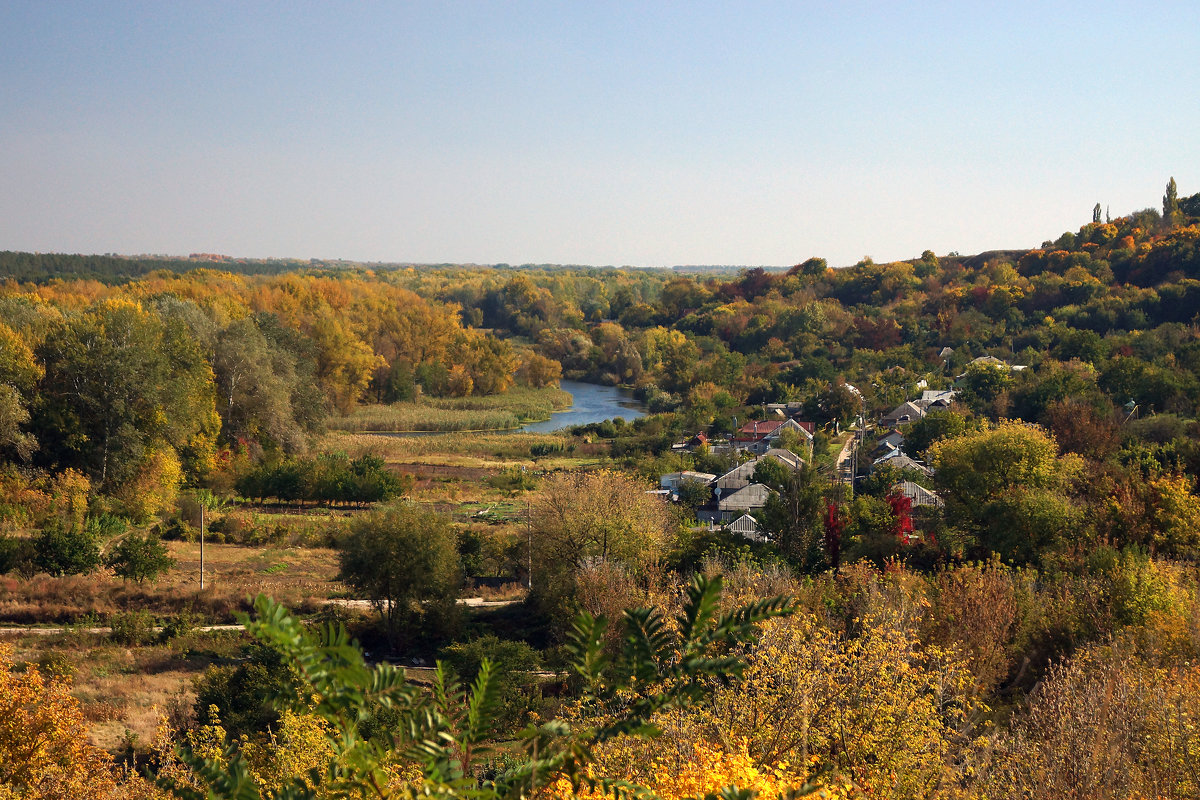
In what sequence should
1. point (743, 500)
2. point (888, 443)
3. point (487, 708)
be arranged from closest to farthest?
point (487, 708) → point (743, 500) → point (888, 443)

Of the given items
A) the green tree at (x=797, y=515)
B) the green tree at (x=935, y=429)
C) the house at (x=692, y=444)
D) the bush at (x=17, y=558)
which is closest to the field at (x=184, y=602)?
the bush at (x=17, y=558)

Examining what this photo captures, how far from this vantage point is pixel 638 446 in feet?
134

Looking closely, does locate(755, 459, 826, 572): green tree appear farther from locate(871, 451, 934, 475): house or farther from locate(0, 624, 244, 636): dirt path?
locate(0, 624, 244, 636): dirt path

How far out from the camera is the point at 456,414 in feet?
170

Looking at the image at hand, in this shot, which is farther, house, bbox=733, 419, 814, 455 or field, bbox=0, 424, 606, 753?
house, bbox=733, 419, 814, 455

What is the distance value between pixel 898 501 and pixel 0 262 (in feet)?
355

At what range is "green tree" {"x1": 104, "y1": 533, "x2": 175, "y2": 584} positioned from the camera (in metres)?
21.0

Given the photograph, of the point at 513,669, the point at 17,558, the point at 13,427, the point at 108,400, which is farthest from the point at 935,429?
the point at 13,427

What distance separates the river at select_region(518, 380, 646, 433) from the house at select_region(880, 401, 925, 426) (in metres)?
15.6

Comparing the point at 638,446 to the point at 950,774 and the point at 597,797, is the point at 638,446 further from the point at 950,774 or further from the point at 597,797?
the point at 597,797

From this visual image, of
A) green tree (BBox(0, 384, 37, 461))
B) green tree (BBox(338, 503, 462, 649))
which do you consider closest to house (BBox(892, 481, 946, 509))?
green tree (BBox(338, 503, 462, 649))

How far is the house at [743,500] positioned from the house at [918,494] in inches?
153

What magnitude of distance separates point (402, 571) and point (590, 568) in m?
4.21

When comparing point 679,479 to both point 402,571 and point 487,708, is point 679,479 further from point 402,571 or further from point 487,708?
point 487,708
